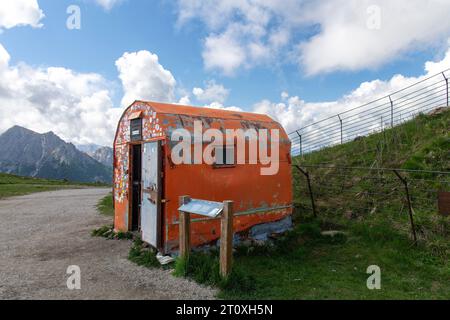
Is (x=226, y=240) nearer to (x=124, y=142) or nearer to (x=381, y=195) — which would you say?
(x=124, y=142)

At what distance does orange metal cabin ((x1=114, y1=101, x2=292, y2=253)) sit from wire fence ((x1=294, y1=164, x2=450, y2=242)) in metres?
1.91

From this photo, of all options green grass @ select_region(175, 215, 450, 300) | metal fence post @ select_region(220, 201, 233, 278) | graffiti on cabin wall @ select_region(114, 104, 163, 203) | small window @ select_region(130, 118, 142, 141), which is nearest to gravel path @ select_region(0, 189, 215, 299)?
metal fence post @ select_region(220, 201, 233, 278)

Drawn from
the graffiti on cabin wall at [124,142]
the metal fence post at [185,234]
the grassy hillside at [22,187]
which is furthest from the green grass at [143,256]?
the grassy hillside at [22,187]

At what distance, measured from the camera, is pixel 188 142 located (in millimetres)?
6801

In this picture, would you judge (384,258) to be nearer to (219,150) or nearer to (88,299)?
(219,150)

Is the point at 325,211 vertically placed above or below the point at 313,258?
above

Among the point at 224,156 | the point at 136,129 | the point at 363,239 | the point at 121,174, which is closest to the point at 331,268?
the point at 363,239

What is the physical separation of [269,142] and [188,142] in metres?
2.64

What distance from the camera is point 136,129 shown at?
785cm

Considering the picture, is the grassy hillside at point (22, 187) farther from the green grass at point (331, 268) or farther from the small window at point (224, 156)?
the green grass at point (331, 268)

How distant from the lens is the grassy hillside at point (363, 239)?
5.03 m
